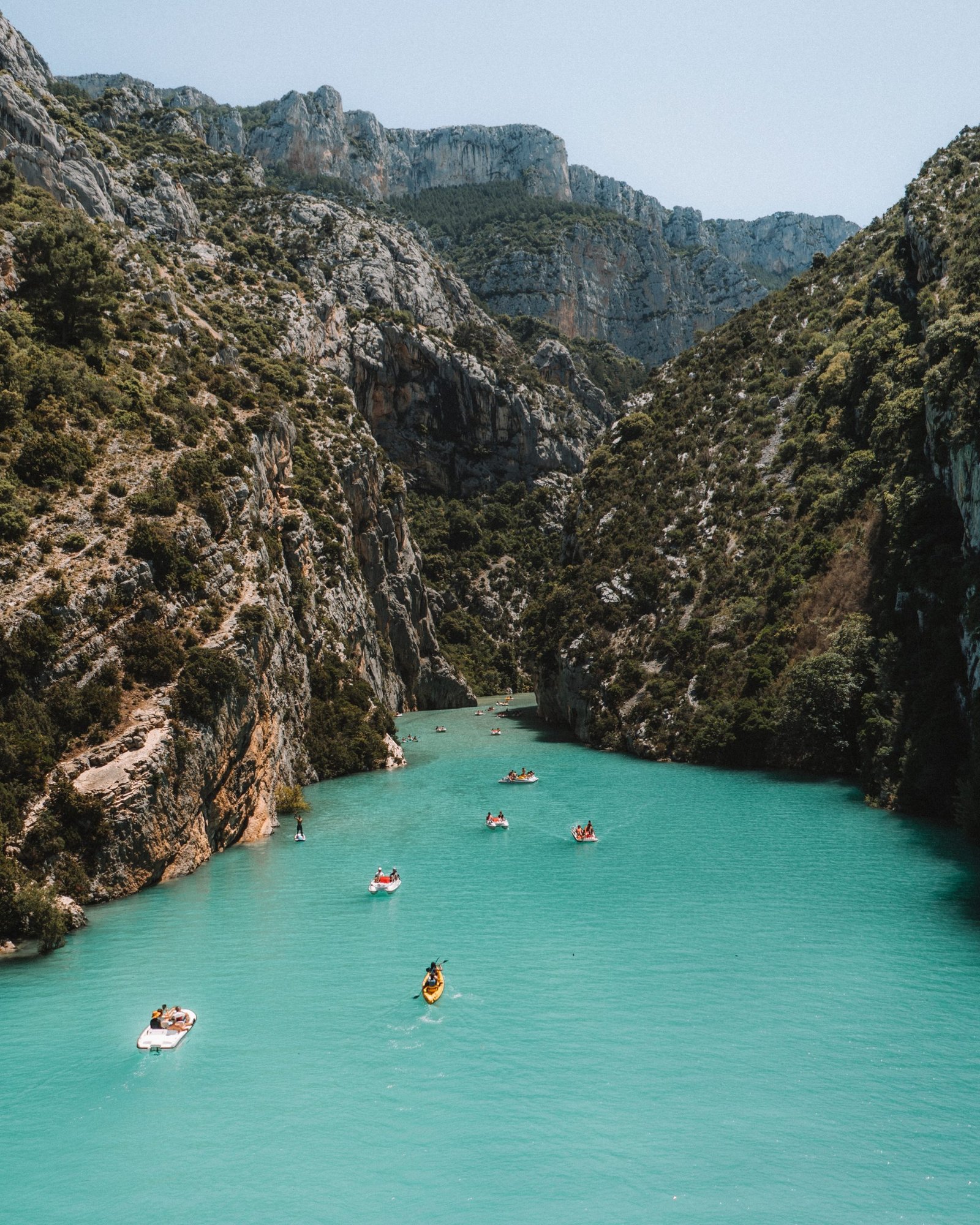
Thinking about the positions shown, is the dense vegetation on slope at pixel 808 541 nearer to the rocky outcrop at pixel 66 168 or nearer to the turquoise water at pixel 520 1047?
the turquoise water at pixel 520 1047

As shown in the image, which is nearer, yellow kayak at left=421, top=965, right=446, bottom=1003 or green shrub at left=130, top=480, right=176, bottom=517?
yellow kayak at left=421, top=965, right=446, bottom=1003

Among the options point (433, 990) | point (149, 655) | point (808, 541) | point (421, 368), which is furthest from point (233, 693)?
point (421, 368)

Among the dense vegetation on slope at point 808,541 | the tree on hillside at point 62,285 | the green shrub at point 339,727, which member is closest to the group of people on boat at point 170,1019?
the dense vegetation on slope at point 808,541

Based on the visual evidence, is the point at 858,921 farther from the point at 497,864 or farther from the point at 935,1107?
the point at 497,864

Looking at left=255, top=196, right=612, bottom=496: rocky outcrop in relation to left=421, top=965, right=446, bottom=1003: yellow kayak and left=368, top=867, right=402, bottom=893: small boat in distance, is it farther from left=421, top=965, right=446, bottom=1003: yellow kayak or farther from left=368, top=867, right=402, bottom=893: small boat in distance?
left=421, top=965, right=446, bottom=1003: yellow kayak

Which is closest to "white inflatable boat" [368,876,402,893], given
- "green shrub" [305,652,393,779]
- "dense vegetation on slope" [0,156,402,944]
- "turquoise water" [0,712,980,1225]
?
"turquoise water" [0,712,980,1225]

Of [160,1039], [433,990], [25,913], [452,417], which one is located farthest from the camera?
[452,417]

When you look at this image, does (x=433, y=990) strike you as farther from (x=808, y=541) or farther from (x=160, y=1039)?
(x=808, y=541)
